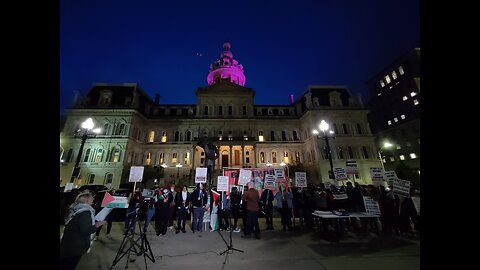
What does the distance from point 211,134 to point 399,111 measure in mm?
43789

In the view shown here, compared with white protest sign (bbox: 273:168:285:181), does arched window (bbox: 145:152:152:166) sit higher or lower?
higher

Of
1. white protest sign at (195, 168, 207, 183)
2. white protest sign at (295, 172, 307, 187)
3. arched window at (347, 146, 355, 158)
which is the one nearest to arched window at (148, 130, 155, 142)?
white protest sign at (195, 168, 207, 183)

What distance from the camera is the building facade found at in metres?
→ 40.9

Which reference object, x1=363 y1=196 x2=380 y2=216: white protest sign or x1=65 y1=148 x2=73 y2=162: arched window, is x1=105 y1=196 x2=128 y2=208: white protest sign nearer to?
x1=363 y1=196 x2=380 y2=216: white protest sign

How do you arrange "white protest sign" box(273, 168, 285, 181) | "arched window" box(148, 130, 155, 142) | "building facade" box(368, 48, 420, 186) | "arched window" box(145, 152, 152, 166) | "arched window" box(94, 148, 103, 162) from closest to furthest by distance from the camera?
1. "white protest sign" box(273, 168, 285, 181)
2. "arched window" box(94, 148, 103, 162)
3. "arched window" box(145, 152, 152, 166)
4. "arched window" box(148, 130, 155, 142)
5. "building facade" box(368, 48, 420, 186)

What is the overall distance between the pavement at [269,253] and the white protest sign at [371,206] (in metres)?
1.10

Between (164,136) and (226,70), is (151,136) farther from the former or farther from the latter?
(226,70)

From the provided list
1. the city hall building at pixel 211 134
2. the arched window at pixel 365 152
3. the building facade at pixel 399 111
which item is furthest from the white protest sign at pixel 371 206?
the building facade at pixel 399 111

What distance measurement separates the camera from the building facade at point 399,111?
4088cm

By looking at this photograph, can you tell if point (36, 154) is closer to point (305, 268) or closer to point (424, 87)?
point (424, 87)

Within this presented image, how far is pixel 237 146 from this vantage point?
116 feet

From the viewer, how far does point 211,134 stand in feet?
122

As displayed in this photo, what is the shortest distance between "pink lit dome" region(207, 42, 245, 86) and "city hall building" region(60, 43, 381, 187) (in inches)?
498

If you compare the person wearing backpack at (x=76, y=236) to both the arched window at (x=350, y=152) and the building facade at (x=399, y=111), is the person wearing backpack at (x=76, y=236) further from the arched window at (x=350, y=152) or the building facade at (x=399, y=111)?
the building facade at (x=399, y=111)
